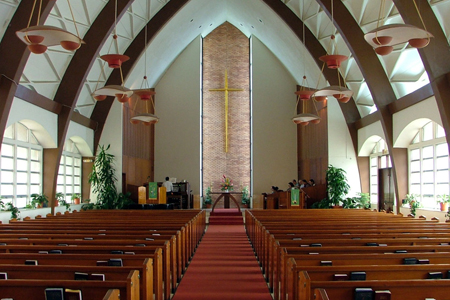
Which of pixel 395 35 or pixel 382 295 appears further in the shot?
pixel 395 35

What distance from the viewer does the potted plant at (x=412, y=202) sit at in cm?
1066

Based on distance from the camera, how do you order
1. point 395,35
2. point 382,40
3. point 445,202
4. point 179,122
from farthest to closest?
point 179,122 → point 445,202 → point 382,40 → point 395,35

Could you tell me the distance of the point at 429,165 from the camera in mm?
10891

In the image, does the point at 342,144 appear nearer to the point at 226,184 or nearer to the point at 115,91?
the point at 226,184

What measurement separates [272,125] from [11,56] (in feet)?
36.9

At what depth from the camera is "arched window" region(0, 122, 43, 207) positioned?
1012 cm

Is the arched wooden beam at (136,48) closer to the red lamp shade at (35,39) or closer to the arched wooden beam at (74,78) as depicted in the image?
the arched wooden beam at (74,78)

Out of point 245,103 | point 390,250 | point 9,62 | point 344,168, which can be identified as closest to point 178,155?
point 245,103

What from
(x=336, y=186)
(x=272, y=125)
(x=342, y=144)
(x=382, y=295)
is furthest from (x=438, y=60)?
(x=272, y=125)

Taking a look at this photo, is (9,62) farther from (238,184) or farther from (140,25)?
(238,184)

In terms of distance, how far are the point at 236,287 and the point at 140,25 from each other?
36.5 ft

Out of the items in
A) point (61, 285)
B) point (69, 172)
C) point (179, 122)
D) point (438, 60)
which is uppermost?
point (438, 60)

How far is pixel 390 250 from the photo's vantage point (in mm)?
4156

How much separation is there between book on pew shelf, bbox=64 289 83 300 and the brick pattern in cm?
1551
